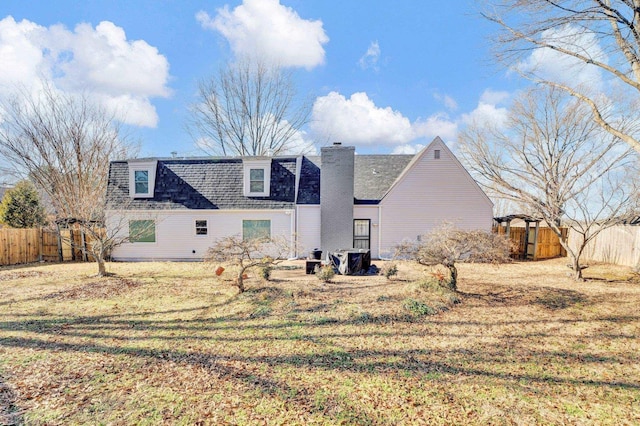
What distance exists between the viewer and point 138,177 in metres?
15.2

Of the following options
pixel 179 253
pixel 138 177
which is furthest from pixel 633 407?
pixel 138 177

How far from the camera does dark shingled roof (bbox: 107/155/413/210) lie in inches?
583

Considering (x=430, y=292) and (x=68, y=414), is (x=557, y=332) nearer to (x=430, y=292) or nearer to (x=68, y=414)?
(x=430, y=292)

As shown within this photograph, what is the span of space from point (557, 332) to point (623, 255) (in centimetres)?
1247

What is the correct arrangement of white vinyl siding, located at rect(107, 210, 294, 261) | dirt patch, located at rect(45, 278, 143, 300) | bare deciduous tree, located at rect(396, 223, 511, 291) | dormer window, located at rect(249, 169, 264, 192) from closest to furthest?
bare deciduous tree, located at rect(396, 223, 511, 291) → dirt patch, located at rect(45, 278, 143, 300) → white vinyl siding, located at rect(107, 210, 294, 261) → dormer window, located at rect(249, 169, 264, 192)

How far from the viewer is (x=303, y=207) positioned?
574 inches

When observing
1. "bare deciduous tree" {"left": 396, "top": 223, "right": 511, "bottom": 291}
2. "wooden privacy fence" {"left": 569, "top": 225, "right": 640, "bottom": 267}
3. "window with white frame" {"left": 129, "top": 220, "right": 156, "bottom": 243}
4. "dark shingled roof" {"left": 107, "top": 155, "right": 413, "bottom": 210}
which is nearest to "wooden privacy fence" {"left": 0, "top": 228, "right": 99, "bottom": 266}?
"window with white frame" {"left": 129, "top": 220, "right": 156, "bottom": 243}

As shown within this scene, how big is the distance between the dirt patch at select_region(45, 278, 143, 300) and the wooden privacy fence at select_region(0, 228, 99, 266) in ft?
17.8

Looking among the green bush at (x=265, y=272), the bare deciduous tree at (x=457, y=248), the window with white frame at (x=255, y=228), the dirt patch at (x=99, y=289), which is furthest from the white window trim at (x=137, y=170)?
the bare deciduous tree at (x=457, y=248)

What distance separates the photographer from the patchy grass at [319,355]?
11.0 feet

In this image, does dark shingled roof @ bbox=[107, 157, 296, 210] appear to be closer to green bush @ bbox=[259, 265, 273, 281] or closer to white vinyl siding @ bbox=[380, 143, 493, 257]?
white vinyl siding @ bbox=[380, 143, 493, 257]

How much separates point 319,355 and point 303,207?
33.6 feet

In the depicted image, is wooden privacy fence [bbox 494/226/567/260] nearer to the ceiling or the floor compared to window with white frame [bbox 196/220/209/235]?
nearer to the floor

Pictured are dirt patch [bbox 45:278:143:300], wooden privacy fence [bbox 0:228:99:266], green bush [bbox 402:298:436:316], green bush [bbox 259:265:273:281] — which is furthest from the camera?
wooden privacy fence [bbox 0:228:99:266]
